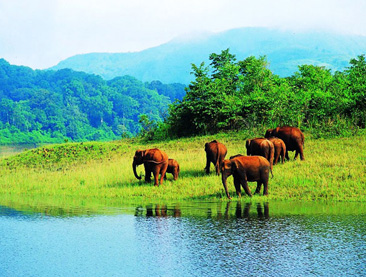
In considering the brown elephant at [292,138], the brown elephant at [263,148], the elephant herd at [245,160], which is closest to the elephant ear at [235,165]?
the elephant herd at [245,160]

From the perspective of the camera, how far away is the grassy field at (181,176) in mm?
18828

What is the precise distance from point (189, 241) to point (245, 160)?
240 inches

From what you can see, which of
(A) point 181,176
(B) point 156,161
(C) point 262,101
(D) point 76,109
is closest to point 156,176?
(B) point 156,161

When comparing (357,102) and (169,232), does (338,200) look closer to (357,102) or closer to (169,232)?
(169,232)

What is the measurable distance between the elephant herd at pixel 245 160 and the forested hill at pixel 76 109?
94410 mm

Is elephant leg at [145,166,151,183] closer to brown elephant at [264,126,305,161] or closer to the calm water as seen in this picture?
the calm water

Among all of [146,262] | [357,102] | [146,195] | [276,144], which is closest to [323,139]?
[357,102]

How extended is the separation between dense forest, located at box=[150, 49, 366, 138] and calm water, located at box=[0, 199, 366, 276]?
701 inches

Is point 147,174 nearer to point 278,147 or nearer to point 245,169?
point 245,169

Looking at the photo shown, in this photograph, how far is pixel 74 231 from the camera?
1341cm

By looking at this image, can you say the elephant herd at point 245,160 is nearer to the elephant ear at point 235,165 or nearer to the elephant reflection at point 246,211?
the elephant ear at point 235,165

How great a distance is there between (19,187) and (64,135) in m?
113

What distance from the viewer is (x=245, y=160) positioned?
1730 centimetres

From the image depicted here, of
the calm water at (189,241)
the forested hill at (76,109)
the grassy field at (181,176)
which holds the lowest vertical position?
the calm water at (189,241)
